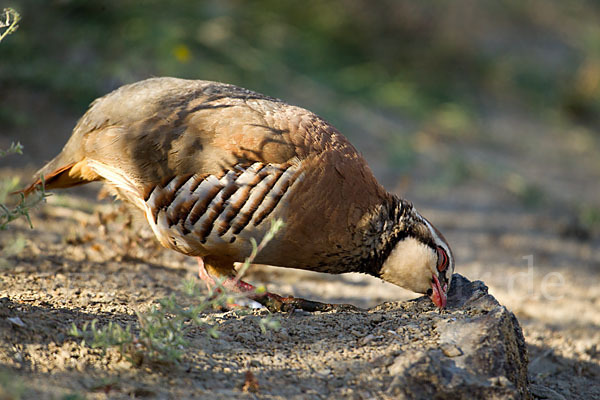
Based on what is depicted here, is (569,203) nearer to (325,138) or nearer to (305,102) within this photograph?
(305,102)

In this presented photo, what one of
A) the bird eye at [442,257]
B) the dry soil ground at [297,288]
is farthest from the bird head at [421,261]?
the dry soil ground at [297,288]

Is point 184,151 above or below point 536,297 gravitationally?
below

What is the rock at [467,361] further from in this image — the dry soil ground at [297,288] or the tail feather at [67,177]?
the tail feather at [67,177]

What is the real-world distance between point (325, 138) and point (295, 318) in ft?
3.29

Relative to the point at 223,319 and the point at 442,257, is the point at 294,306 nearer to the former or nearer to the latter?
the point at 223,319

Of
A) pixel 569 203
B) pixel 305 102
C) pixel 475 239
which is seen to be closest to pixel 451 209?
pixel 475 239

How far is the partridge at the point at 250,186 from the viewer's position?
3400mm

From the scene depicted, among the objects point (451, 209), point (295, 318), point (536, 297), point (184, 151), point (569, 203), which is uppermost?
point (569, 203)

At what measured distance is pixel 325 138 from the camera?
3.63m

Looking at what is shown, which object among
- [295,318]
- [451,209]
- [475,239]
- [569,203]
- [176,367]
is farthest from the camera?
[569,203]

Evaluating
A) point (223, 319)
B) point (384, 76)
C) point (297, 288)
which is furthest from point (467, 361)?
point (384, 76)

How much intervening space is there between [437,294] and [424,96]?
6913 mm

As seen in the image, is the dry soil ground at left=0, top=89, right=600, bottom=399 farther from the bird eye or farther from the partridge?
the bird eye

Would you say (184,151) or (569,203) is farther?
(569,203)
